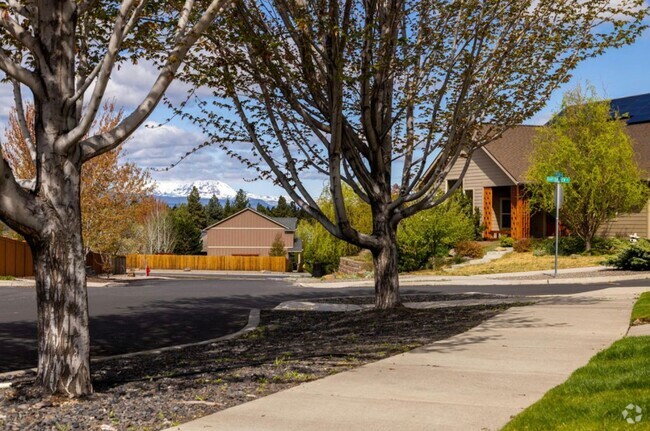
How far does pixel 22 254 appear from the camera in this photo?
119ft

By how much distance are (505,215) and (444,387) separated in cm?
3629

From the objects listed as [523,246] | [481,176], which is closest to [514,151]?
[481,176]

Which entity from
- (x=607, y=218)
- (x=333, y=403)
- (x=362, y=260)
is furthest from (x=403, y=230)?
(x=333, y=403)

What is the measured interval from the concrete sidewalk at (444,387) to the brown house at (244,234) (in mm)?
78162

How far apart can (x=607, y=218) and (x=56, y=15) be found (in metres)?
30.5

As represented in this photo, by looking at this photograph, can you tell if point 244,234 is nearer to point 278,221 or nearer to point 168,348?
point 278,221

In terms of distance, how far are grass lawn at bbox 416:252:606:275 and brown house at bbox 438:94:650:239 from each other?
515 cm

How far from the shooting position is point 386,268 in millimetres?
14828

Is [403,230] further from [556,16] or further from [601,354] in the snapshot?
[601,354]

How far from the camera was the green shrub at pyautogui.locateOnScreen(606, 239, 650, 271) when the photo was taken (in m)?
26.0

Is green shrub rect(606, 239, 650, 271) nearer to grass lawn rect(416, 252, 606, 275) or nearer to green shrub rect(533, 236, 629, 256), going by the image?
grass lawn rect(416, 252, 606, 275)

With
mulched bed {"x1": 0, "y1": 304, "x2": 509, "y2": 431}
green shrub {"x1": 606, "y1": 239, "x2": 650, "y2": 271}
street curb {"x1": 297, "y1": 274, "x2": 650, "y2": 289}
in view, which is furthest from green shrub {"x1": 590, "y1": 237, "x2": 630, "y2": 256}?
mulched bed {"x1": 0, "y1": 304, "x2": 509, "y2": 431}

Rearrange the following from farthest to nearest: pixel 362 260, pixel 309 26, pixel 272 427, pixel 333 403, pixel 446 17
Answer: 1. pixel 362 260
2. pixel 446 17
3. pixel 309 26
4. pixel 333 403
5. pixel 272 427

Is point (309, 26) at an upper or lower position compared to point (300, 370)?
upper
